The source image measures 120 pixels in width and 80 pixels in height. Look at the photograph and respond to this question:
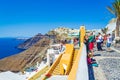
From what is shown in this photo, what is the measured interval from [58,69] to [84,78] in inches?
489

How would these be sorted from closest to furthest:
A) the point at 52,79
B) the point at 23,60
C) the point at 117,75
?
the point at 117,75, the point at 52,79, the point at 23,60

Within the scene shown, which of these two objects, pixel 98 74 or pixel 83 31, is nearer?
pixel 98 74

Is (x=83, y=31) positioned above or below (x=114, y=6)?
below

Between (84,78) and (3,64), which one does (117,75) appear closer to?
(84,78)

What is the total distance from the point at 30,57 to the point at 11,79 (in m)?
90.9

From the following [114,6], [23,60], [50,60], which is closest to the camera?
[50,60]

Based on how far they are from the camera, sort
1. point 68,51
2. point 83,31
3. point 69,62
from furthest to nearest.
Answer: point 83,31, point 68,51, point 69,62

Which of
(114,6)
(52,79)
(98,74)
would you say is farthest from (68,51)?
(114,6)

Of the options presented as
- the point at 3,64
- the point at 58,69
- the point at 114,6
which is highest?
the point at 114,6

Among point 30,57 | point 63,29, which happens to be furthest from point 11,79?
point 63,29

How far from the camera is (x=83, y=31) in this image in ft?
80.1

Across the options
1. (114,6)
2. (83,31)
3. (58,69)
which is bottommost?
(58,69)

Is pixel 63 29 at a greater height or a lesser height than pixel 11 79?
greater

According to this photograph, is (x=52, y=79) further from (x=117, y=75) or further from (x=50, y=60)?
(x=50, y=60)
